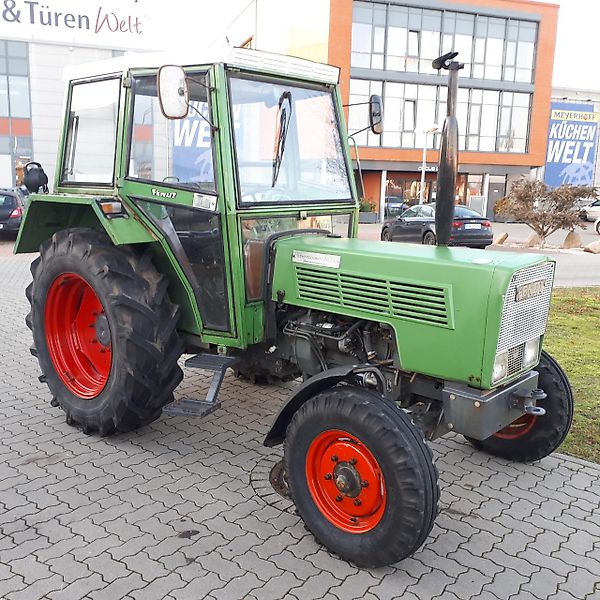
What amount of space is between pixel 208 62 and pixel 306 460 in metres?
2.25

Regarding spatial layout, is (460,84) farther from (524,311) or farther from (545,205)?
(524,311)

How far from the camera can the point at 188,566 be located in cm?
285

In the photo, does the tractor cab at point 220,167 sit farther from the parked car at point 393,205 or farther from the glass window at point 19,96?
the glass window at point 19,96

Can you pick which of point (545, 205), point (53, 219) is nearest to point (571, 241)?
point (545, 205)

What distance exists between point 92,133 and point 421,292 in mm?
2683

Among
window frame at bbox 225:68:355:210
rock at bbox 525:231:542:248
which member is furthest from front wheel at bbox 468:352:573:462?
rock at bbox 525:231:542:248

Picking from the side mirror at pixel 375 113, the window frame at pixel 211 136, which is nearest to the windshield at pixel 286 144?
the window frame at pixel 211 136

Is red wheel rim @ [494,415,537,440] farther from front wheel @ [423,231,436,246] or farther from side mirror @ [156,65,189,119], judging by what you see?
front wheel @ [423,231,436,246]

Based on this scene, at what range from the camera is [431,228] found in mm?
17156

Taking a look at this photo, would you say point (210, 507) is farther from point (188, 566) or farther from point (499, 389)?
point (499, 389)

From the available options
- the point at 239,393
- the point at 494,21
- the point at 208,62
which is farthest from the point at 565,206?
the point at 494,21

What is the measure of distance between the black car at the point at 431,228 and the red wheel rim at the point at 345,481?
526 inches

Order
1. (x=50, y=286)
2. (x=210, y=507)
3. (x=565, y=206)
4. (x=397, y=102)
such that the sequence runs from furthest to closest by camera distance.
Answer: (x=397, y=102), (x=565, y=206), (x=50, y=286), (x=210, y=507)

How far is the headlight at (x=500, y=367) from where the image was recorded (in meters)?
2.82
